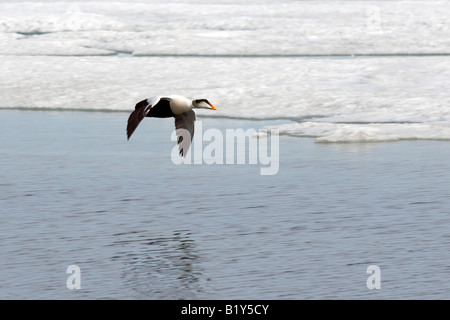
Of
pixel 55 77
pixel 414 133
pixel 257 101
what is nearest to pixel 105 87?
pixel 55 77

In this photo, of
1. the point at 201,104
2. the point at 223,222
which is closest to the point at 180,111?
the point at 201,104

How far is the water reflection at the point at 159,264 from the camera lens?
7.79 metres

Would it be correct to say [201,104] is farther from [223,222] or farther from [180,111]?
[223,222]

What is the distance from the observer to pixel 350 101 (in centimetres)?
1867

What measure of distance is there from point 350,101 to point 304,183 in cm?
708

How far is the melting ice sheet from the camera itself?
17.9 meters

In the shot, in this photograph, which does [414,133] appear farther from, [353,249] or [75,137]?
[353,249]

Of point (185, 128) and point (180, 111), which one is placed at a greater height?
point (180, 111)

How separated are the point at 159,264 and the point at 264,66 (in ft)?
48.8

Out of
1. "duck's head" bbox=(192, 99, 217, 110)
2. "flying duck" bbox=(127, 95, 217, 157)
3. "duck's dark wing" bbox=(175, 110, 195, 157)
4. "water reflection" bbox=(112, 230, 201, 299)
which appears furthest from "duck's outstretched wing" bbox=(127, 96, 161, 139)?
"water reflection" bbox=(112, 230, 201, 299)

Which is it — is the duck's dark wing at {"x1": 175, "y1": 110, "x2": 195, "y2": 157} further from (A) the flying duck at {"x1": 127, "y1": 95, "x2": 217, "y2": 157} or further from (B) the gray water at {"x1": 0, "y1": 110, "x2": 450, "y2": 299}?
(B) the gray water at {"x1": 0, "y1": 110, "x2": 450, "y2": 299}

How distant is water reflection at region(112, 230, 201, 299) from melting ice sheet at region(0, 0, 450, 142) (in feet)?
20.2

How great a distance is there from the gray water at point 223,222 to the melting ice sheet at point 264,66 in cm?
285

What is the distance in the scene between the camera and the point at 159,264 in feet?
27.9
